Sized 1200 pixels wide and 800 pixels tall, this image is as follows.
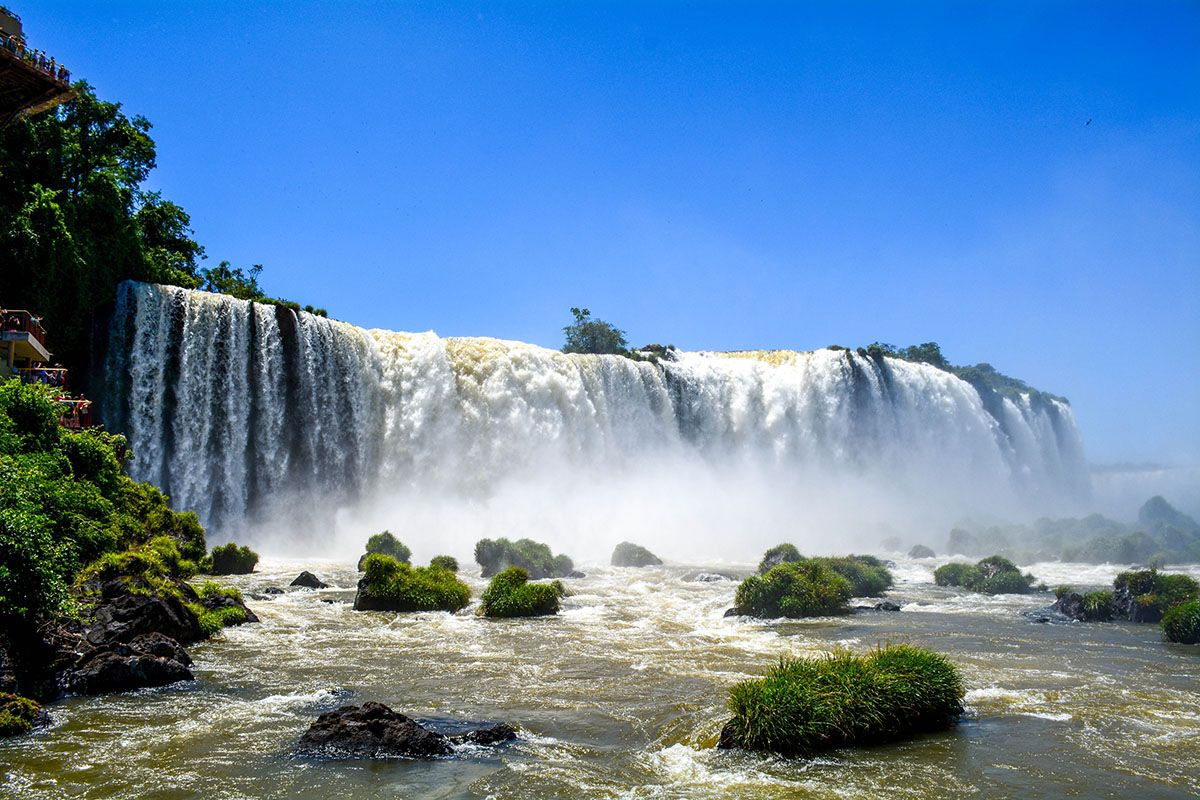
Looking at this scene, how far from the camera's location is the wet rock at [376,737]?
8242 mm

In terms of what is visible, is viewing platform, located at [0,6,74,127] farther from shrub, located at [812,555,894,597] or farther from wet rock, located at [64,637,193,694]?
shrub, located at [812,555,894,597]

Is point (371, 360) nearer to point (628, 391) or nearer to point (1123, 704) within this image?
point (628, 391)

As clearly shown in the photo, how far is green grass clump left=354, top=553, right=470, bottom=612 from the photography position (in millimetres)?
19203

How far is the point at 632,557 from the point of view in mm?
32438

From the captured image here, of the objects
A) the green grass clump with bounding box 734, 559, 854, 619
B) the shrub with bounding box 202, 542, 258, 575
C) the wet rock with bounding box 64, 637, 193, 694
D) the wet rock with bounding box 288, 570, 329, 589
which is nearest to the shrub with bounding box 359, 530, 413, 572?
the shrub with bounding box 202, 542, 258, 575

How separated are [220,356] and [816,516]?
3558cm

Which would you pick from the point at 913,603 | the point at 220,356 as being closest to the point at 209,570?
the point at 220,356

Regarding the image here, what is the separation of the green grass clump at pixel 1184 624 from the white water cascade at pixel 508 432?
26.1 m

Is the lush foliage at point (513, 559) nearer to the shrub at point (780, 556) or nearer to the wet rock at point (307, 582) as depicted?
the wet rock at point (307, 582)

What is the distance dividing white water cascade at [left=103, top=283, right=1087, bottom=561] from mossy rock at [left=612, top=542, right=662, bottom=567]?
6.50 m

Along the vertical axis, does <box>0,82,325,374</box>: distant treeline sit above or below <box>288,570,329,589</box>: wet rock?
above

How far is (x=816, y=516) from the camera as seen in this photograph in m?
50.4

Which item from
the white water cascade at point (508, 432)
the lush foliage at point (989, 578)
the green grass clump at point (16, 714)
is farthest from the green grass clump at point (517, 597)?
the white water cascade at point (508, 432)

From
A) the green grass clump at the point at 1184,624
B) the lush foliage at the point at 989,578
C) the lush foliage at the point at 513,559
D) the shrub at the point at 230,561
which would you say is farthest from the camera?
the lush foliage at the point at 513,559
